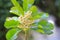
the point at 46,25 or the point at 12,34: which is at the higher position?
the point at 46,25

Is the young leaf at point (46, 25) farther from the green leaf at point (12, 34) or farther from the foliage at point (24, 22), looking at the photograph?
the green leaf at point (12, 34)

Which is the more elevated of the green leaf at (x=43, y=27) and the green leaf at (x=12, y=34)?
the green leaf at (x=43, y=27)

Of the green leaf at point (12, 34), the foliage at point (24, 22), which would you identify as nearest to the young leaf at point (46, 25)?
the foliage at point (24, 22)

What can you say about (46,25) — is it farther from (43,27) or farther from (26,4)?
Answer: (26,4)

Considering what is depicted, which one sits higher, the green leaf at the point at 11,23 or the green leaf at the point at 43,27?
the green leaf at the point at 43,27

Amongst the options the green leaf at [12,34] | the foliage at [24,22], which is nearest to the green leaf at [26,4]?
the foliage at [24,22]

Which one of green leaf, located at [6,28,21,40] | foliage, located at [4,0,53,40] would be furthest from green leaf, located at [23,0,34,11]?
green leaf, located at [6,28,21,40]

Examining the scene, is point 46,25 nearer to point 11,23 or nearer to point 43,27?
point 43,27

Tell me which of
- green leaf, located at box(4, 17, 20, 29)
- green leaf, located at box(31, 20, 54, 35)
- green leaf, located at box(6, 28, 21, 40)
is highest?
green leaf, located at box(31, 20, 54, 35)

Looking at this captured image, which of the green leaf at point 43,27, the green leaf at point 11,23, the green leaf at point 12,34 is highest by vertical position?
the green leaf at point 43,27

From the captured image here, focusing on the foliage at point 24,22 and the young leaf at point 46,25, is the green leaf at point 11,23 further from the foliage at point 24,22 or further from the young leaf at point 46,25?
the young leaf at point 46,25

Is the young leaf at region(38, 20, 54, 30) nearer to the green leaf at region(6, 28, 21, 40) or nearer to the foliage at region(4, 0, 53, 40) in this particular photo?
the foliage at region(4, 0, 53, 40)

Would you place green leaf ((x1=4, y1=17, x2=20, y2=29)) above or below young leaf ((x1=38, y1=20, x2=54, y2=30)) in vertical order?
below

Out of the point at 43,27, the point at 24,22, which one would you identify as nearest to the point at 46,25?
the point at 43,27
